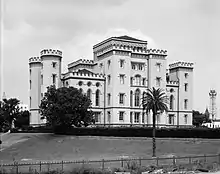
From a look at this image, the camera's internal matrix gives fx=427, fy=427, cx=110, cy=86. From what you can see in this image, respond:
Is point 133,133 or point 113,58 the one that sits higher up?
point 113,58

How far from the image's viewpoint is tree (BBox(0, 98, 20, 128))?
356ft

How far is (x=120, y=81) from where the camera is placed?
86.8m

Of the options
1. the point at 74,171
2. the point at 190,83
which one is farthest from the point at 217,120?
the point at 74,171

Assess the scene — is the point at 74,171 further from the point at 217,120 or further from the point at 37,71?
the point at 217,120

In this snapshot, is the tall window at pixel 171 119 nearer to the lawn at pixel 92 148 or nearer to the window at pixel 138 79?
the window at pixel 138 79

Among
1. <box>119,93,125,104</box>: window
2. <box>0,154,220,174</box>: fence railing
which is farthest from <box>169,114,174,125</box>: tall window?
<box>0,154,220,174</box>: fence railing

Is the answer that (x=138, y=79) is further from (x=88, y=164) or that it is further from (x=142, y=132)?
(x=88, y=164)

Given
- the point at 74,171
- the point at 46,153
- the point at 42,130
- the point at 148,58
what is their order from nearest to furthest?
1. the point at 74,171
2. the point at 46,153
3. the point at 42,130
4. the point at 148,58

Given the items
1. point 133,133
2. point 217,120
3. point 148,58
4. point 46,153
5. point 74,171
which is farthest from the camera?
point 217,120

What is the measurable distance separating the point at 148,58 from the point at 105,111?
14420 mm

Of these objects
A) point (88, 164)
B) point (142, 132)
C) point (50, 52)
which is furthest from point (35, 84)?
point (88, 164)

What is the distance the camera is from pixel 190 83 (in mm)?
97875

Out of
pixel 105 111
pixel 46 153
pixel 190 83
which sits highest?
pixel 190 83

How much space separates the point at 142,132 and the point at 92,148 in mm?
8848
